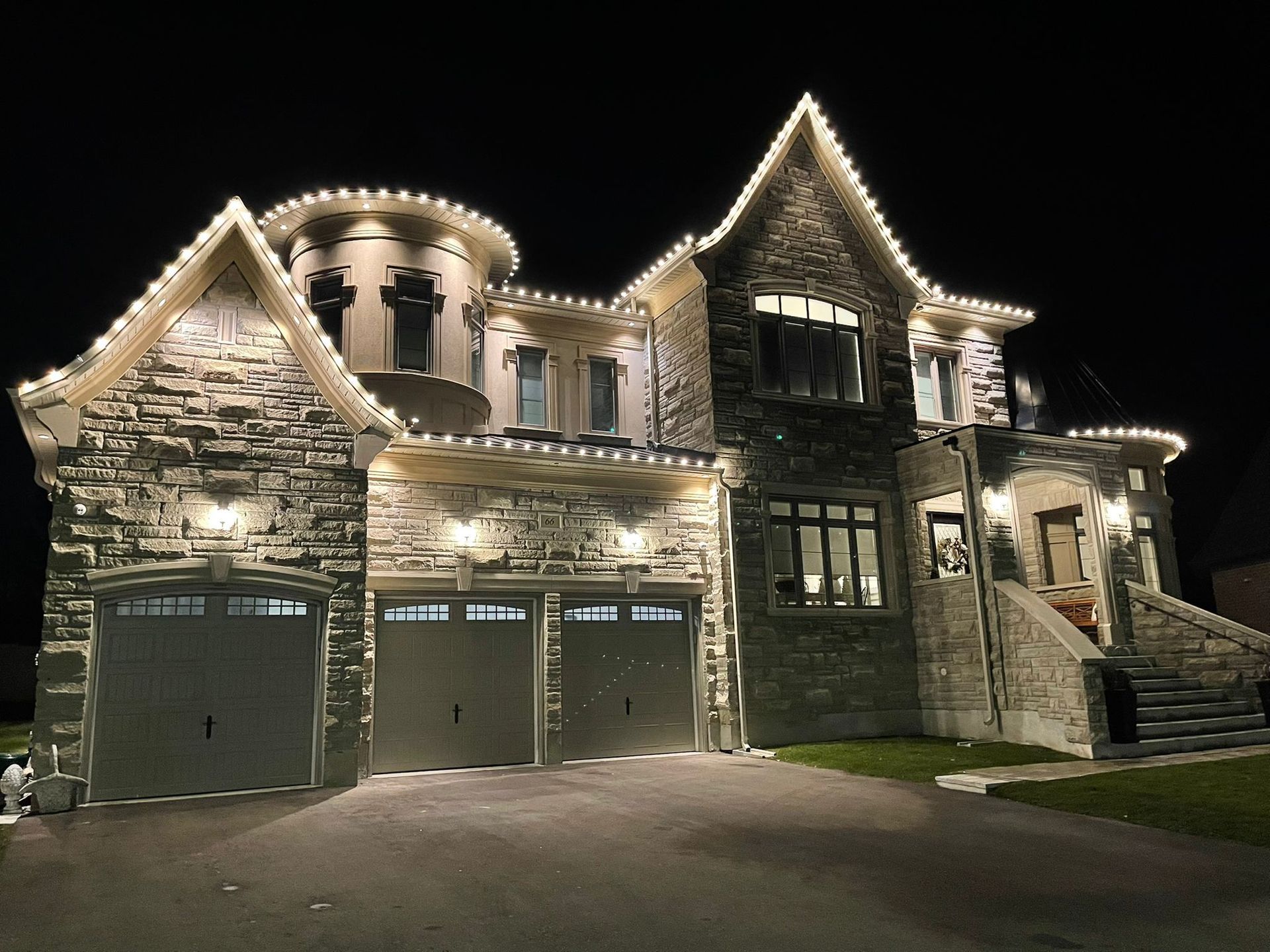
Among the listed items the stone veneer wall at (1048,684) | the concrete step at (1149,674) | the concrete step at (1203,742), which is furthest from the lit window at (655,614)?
the concrete step at (1149,674)

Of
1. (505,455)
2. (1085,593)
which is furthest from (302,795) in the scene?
(1085,593)

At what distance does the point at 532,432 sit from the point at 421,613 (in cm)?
531

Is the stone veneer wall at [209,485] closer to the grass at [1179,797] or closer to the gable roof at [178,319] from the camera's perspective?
the gable roof at [178,319]

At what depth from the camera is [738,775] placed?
1192cm

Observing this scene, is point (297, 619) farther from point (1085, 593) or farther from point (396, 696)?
point (1085, 593)

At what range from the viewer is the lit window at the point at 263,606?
11.0 meters

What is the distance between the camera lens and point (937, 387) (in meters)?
19.9

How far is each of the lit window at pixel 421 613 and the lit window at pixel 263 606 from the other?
5.33ft

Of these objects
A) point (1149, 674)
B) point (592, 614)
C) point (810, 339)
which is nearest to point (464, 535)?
point (592, 614)

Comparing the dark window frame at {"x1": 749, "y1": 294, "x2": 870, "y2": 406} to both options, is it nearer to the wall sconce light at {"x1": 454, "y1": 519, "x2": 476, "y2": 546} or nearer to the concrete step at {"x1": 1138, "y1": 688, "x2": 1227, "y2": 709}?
the wall sconce light at {"x1": 454, "y1": 519, "x2": 476, "y2": 546}

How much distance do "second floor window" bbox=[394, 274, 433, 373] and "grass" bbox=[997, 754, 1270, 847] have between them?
450 inches

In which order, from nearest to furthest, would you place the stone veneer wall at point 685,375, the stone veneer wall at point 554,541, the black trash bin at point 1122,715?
the black trash bin at point 1122,715, the stone veneer wall at point 554,541, the stone veneer wall at point 685,375

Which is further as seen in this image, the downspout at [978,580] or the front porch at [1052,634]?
the downspout at [978,580]

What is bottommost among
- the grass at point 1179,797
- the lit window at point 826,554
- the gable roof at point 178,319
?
the grass at point 1179,797
